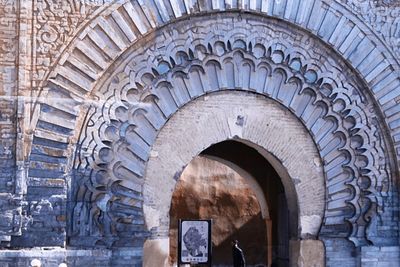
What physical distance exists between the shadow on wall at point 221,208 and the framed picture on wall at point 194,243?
616cm

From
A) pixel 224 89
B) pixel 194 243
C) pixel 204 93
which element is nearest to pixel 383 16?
Result: pixel 224 89

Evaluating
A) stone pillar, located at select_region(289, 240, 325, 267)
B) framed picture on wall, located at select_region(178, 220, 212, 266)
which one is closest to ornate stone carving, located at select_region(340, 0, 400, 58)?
stone pillar, located at select_region(289, 240, 325, 267)

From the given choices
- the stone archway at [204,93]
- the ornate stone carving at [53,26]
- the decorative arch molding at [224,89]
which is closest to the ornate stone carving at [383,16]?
the stone archway at [204,93]

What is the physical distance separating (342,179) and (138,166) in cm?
214

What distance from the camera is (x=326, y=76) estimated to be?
31.3ft

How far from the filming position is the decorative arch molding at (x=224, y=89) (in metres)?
8.81

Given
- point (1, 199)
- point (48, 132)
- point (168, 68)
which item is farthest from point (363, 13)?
point (1, 199)

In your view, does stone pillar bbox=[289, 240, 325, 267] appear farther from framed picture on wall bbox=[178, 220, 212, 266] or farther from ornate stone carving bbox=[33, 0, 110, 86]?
ornate stone carving bbox=[33, 0, 110, 86]

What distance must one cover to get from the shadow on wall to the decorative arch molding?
618 cm

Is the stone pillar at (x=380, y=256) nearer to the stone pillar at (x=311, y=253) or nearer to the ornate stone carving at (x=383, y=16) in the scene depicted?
the stone pillar at (x=311, y=253)

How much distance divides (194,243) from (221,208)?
21.6 ft

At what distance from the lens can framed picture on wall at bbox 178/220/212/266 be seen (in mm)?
9312

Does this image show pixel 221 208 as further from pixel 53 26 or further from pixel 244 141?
pixel 53 26

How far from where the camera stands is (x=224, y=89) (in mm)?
9312
